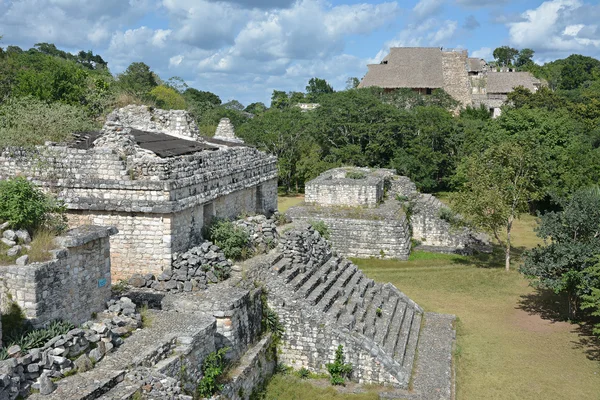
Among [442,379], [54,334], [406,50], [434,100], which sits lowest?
[442,379]

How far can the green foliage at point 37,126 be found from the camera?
1371cm

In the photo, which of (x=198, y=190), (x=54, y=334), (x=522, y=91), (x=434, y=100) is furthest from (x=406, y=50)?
(x=54, y=334)

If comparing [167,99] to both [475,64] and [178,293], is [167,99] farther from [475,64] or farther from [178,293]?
[475,64]

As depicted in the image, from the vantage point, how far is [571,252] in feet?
49.8

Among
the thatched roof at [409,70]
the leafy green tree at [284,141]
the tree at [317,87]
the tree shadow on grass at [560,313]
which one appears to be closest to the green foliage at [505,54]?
the tree at [317,87]

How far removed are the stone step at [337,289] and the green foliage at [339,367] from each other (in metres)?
1.01

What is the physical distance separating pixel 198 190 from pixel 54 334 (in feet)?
17.4

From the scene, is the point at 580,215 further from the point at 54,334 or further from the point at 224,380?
the point at 54,334

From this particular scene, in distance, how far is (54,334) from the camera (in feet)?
27.6

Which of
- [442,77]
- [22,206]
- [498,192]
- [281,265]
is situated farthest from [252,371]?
[442,77]

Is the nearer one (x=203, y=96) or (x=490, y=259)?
(x=490, y=259)

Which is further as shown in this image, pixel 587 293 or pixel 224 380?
pixel 587 293

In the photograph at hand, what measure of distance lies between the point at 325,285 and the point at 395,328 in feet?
6.59

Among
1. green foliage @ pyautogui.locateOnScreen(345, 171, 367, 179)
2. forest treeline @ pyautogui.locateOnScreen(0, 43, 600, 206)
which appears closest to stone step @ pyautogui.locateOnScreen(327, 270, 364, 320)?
green foliage @ pyautogui.locateOnScreen(345, 171, 367, 179)
